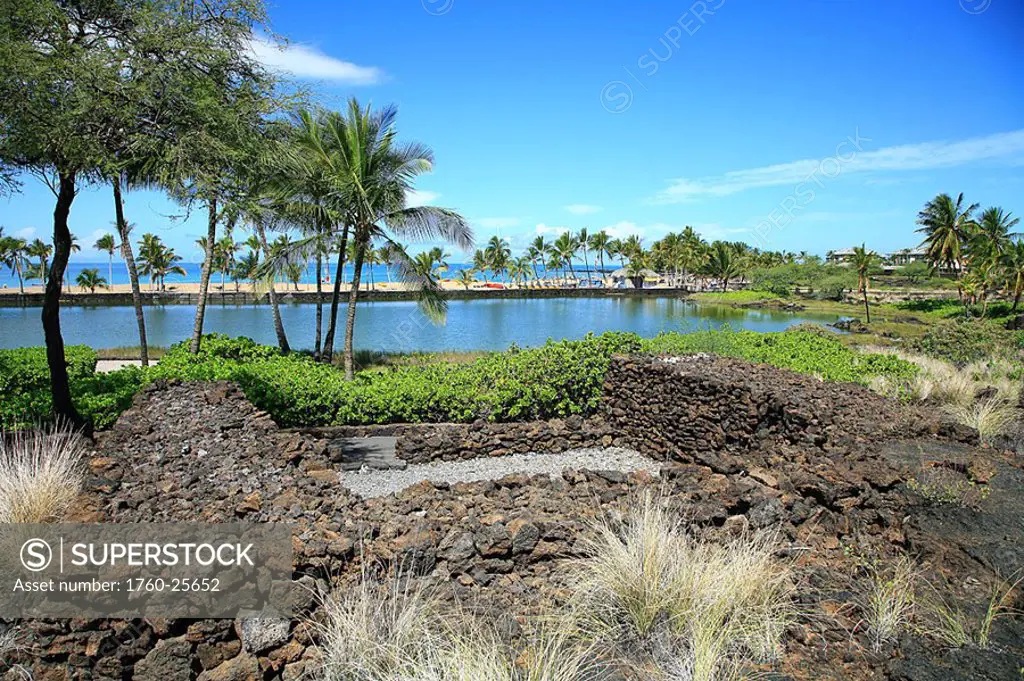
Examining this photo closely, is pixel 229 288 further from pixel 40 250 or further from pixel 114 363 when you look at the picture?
pixel 114 363

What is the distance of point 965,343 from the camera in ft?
60.9

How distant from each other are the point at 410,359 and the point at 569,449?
9.61 m

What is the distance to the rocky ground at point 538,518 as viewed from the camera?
2918 millimetres

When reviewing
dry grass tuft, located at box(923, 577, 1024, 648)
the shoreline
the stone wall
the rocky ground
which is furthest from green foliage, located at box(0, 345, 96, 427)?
the shoreline

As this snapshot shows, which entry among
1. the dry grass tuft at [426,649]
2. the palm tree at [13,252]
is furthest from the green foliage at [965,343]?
the palm tree at [13,252]

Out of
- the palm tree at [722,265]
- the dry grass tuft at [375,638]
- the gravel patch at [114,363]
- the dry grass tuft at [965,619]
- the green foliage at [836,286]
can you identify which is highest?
the palm tree at [722,265]

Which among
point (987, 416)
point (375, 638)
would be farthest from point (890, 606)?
point (987, 416)

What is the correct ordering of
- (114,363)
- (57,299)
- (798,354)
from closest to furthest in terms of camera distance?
(57,299)
(798,354)
(114,363)

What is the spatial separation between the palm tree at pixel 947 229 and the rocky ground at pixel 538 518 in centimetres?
5183

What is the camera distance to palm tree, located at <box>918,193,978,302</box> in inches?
1927

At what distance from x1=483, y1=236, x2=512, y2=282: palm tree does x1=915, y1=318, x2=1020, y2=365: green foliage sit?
216 ft

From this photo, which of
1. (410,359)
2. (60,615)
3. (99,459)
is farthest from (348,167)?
(60,615)

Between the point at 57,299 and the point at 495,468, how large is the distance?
226 inches

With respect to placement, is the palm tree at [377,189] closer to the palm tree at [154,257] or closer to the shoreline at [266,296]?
the shoreline at [266,296]
